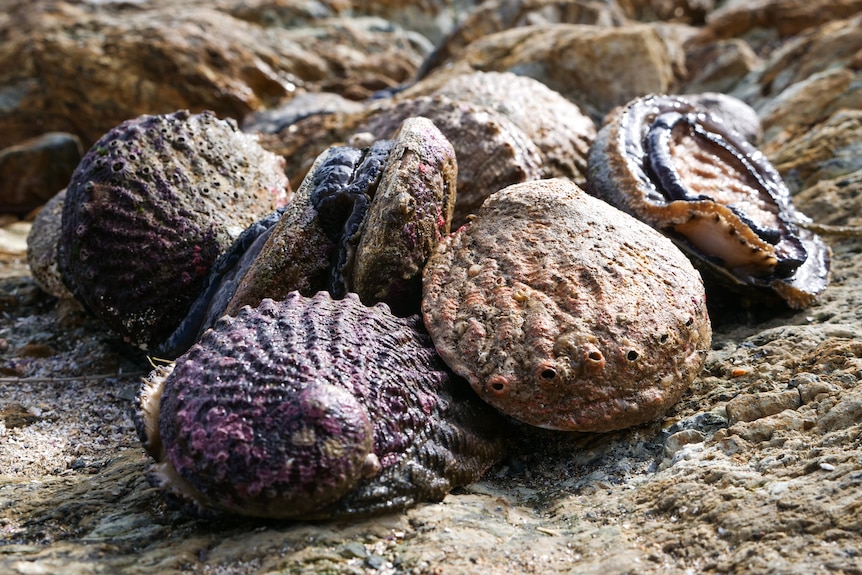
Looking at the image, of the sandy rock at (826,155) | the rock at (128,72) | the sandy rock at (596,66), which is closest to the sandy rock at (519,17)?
the rock at (128,72)

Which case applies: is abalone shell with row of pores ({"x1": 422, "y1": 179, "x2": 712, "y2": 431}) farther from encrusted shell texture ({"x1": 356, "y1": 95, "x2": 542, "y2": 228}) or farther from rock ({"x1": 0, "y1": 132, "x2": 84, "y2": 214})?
rock ({"x1": 0, "y1": 132, "x2": 84, "y2": 214})

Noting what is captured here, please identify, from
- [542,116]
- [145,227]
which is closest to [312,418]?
[145,227]

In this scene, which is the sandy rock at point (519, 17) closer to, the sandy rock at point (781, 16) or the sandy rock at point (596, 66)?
the sandy rock at point (781, 16)

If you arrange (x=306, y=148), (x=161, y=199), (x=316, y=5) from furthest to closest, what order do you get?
(x=316, y=5)
(x=306, y=148)
(x=161, y=199)

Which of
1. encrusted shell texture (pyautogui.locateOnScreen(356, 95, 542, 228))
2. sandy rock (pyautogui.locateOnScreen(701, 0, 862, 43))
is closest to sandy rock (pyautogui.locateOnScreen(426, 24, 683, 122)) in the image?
encrusted shell texture (pyautogui.locateOnScreen(356, 95, 542, 228))

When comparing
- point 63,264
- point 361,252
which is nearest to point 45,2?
point 63,264

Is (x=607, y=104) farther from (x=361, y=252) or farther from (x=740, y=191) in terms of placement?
(x=361, y=252)

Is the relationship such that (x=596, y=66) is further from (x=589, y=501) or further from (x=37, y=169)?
(x=37, y=169)
